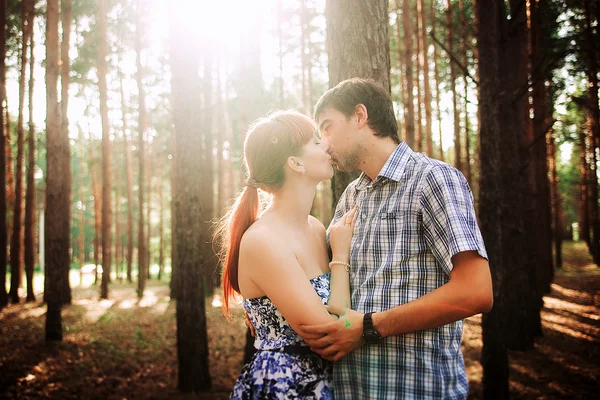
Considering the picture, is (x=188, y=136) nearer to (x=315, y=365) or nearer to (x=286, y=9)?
(x=315, y=365)

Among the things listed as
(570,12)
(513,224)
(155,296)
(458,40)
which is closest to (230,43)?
(458,40)

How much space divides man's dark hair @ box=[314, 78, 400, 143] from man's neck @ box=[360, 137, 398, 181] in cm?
5

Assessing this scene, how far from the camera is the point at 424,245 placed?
86.4 inches

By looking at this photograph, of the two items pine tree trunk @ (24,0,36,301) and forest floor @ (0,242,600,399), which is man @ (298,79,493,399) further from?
pine tree trunk @ (24,0,36,301)

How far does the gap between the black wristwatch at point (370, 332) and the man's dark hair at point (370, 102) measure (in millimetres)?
1127

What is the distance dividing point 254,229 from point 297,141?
2.03 feet

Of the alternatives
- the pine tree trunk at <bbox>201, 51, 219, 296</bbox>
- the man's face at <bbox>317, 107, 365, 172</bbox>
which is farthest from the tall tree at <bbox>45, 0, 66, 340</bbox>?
the man's face at <bbox>317, 107, 365, 172</bbox>

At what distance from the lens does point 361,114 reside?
2557mm

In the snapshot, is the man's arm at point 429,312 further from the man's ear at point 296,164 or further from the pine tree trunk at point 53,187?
the pine tree trunk at point 53,187

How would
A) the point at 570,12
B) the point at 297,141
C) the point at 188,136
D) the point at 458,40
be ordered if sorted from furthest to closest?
the point at 458,40
the point at 570,12
the point at 188,136
the point at 297,141

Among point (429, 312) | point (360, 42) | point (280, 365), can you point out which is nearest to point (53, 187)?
point (360, 42)

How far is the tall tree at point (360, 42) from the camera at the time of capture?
344 cm

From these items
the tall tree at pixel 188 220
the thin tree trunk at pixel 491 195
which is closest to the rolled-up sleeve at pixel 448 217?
the thin tree trunk at pixel 491 195

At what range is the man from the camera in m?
1.99
